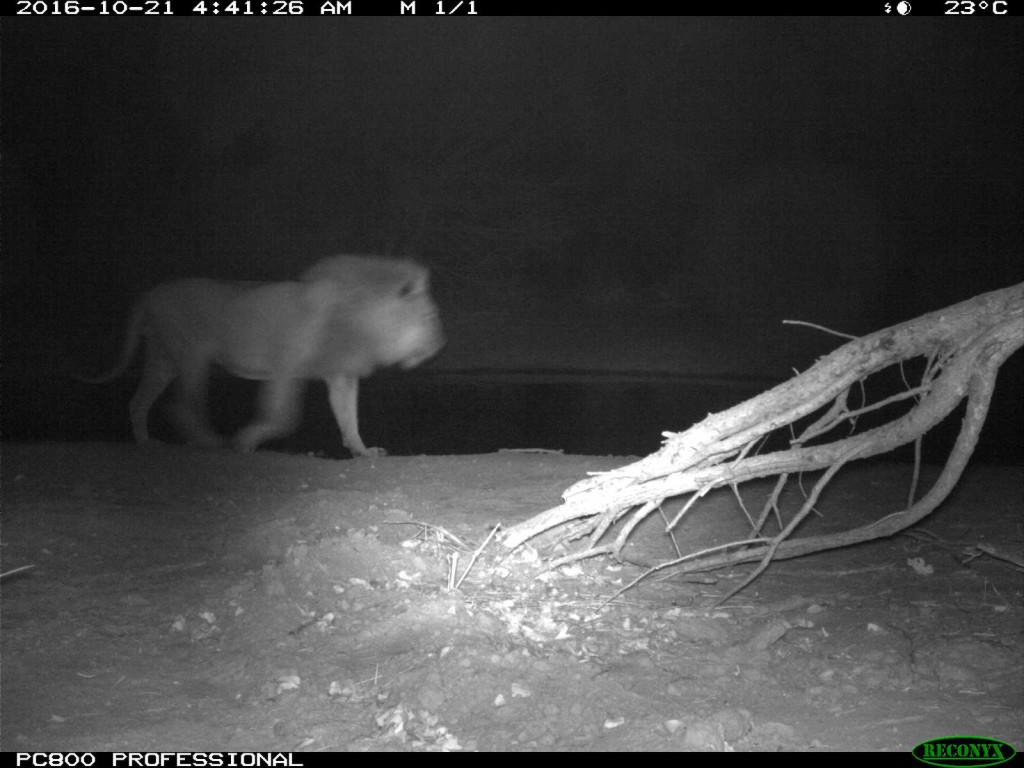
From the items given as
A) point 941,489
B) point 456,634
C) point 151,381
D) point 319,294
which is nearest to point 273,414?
point 319,294

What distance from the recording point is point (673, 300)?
70.1 ft

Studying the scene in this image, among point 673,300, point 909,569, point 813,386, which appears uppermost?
point 813,386

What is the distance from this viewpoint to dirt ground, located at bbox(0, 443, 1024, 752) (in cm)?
329

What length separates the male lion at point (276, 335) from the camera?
8.73m

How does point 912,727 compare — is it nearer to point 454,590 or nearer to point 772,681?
point 772,681

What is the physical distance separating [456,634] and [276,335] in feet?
17.9

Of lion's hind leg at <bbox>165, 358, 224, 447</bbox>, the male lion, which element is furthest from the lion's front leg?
lion's hind leg at <bbox>165, 358, 224, 447</bbox>

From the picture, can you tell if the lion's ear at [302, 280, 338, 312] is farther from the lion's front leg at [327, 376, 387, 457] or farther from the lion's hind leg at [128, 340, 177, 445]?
the lion's hind leg at [128, 340, 177, 445]

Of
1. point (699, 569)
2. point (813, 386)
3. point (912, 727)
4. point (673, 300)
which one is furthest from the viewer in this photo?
point (673, 300)

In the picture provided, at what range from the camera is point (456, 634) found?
3885mm

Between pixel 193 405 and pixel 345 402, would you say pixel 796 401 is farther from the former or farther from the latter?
pixel 193 405

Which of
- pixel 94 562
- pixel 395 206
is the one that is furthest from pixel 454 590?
pixel 395 206

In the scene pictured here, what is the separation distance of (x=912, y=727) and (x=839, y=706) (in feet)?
0.84

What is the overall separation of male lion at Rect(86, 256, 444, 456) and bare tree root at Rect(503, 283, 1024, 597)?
177 inches
